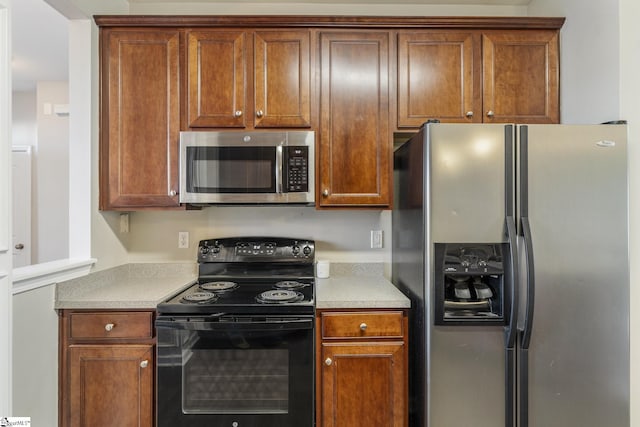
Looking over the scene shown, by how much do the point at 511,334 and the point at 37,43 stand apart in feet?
13.4

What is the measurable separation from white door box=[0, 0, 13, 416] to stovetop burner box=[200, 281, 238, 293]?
0.94m

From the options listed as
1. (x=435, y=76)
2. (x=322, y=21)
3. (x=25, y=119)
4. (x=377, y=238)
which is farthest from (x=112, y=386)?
(x=25, y=119)

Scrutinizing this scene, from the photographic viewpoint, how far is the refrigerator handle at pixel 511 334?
1.53 m

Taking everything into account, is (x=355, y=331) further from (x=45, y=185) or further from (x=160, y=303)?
(x=45, y=185)

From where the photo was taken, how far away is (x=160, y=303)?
1736 millimetres

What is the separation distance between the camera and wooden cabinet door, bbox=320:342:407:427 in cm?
172

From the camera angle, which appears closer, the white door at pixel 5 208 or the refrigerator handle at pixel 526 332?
the white door at pixel 5 208

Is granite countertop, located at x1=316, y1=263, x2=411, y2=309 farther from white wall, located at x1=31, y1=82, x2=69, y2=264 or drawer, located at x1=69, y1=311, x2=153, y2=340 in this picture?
white wall, located at x1=31, y1=82, x2=69, y2=264

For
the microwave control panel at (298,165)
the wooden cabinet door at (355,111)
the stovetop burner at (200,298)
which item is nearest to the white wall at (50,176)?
the stovetop burner at (200,298)

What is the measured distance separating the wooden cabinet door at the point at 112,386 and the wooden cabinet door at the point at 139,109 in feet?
2.82

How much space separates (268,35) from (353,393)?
6.58 feet

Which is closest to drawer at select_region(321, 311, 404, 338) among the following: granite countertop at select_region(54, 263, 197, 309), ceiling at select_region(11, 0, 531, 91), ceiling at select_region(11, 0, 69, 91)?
granite countertop at select_region(54, 263, 197, 309)

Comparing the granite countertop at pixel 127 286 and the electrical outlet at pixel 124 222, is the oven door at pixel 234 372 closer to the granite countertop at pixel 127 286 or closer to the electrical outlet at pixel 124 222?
the granite countertop at pixel 127 286

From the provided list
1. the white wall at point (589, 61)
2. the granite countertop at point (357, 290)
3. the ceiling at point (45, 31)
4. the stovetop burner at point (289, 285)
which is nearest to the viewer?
the white wall at point (589, 61)
